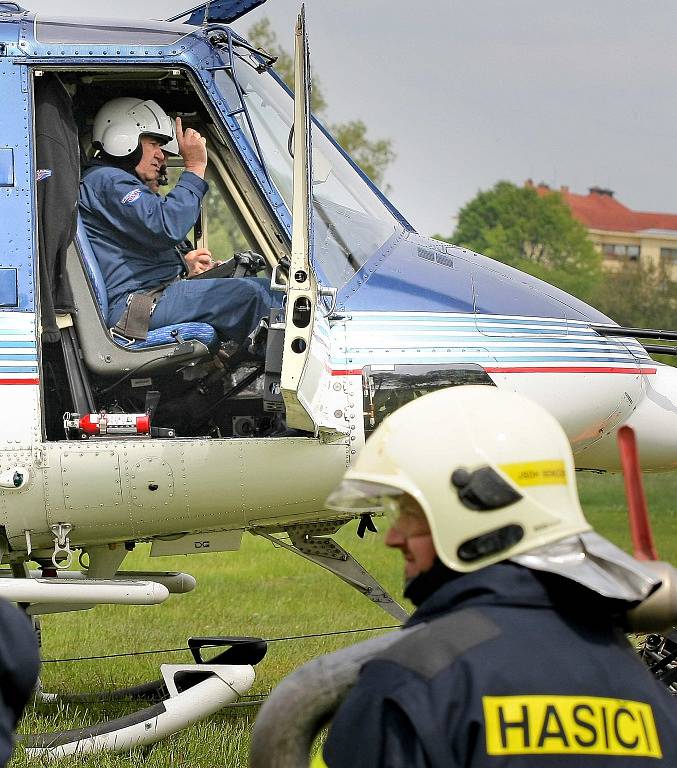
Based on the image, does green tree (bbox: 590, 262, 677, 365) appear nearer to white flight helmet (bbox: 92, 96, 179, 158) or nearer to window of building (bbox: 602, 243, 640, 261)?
window of building (bbox: 602, 243, 640, 261)

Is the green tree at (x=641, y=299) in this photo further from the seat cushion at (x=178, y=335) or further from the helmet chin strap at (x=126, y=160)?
the seat cushion at (x=178, y=335)

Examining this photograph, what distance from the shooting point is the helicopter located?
17.9ft

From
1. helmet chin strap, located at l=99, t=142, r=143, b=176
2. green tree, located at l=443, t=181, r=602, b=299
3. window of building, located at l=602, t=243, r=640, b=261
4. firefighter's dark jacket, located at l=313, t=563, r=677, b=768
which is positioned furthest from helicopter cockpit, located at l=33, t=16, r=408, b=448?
window of building, located at l=602, t=243, r=640, b=261

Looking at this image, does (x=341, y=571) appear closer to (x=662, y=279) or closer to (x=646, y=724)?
(x=646, y=724)

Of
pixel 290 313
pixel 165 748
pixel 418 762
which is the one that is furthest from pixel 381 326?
pixel 418 762

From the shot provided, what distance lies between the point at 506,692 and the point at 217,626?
8.46 meters

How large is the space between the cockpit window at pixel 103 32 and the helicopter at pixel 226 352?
0.01 m

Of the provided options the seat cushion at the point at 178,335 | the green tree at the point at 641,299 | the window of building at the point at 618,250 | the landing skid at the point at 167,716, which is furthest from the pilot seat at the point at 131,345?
the window of building at the point at 618,250

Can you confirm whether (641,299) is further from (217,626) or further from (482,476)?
(482,476)

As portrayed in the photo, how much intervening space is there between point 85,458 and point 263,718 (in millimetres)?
3306

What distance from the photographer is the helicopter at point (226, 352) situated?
5.45 m

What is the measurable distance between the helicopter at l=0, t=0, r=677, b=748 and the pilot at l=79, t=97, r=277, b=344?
0.09m

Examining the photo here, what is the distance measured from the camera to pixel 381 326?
5.72 metres

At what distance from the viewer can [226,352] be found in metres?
5.84
